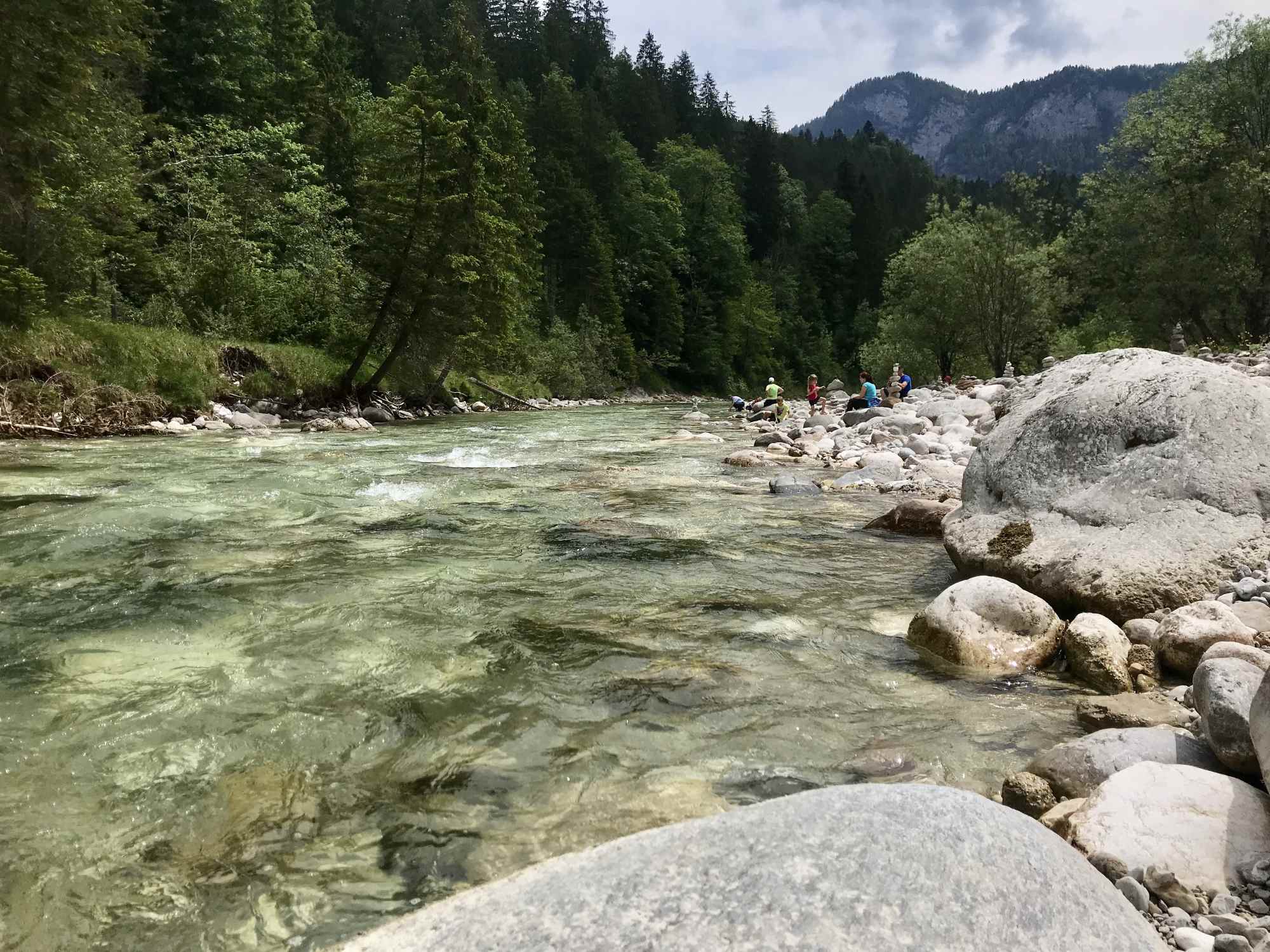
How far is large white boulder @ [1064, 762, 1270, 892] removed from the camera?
7.54ft

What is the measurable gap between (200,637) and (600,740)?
267 cm

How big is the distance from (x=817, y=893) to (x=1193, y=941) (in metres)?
1.13

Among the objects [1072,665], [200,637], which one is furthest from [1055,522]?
[200,637]

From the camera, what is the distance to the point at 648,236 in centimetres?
6038

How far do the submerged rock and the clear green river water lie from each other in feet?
2.33

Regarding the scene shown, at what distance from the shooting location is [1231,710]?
2814 mm

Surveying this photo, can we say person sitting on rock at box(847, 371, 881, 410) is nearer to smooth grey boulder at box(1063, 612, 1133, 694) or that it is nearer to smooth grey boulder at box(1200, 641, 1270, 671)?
smooth grey boulder at box(1063, 612, 1133, 694)

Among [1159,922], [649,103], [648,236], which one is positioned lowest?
[1159,922]

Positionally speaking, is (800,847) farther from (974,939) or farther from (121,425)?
(121,425)

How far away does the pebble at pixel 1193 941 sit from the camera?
2016 mm

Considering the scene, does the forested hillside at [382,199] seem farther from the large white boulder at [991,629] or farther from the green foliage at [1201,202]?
the green foliage at [1201,202]

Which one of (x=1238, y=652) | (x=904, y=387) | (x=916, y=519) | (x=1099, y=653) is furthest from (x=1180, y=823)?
(x=904, y=387)

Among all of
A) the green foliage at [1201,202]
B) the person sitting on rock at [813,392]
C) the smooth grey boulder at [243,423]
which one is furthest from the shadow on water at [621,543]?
the green foliage at [1201,202]

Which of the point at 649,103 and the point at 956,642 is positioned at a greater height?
the point at 649,103
